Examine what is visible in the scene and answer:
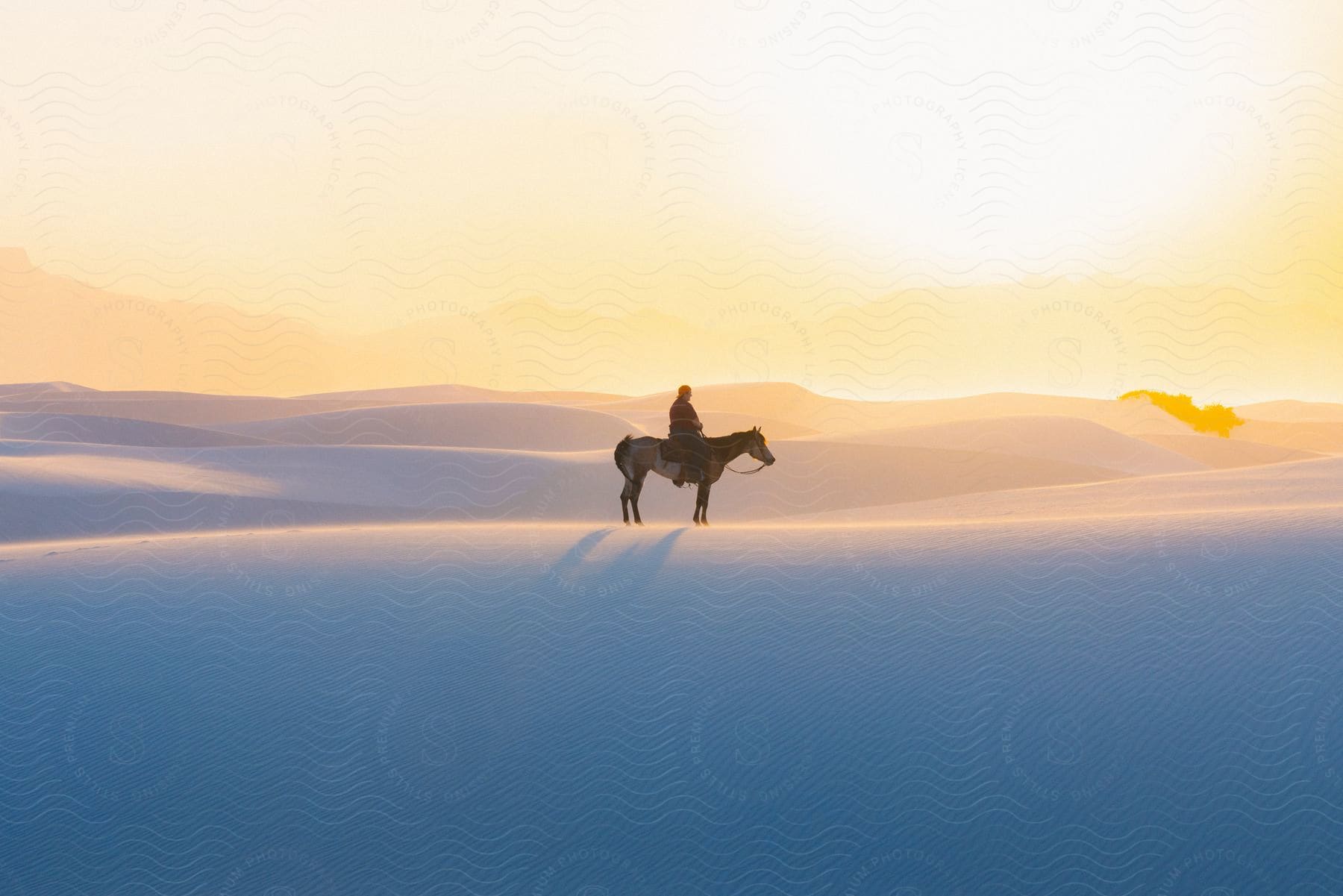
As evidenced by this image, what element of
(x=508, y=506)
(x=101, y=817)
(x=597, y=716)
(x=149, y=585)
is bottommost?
(x=101, y=817)

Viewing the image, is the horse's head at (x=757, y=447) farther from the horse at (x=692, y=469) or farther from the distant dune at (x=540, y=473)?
the distant dune at (x=540, y=473)

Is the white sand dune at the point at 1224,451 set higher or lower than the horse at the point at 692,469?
higher

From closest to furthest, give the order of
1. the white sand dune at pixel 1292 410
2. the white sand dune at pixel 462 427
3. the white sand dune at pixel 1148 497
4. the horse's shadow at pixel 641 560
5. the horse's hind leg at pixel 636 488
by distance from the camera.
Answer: the horse's shadow at pixel 641 560 < the horse's hind leg at pixel 636 488 < the white sand dune at pixel 1148 497 < the white sand dune at pixel 462 427 < the white sand dune at pixel 1292 410

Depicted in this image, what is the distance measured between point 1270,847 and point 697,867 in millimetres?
2874

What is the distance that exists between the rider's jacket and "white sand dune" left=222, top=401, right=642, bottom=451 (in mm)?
17848

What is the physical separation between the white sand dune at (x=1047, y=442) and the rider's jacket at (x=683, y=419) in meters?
16.1

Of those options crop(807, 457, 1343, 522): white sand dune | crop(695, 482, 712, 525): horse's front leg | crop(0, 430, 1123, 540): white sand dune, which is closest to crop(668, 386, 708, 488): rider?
crop(695, 482, 712, 525): horse's front leg

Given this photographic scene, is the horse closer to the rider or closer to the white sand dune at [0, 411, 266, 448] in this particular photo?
the rider

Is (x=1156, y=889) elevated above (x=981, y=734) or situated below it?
below

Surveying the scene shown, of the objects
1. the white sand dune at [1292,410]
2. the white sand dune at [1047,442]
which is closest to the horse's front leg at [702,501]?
the white sand dune at [1047,442]

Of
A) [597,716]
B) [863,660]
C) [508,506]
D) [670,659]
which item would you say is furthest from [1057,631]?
[508,506]

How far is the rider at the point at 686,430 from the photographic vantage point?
13.3 meters

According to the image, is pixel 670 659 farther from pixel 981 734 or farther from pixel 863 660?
pixel 981 734

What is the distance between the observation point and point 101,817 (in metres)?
6.26
